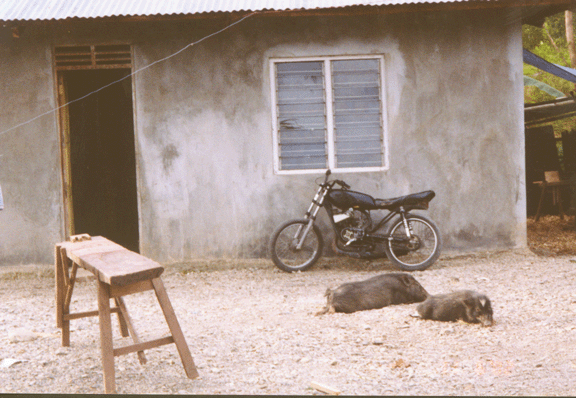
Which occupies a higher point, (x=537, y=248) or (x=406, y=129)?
(x=406, y=129)

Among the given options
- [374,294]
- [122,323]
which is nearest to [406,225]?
[374,294]

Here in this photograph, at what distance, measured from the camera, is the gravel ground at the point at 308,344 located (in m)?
3.10

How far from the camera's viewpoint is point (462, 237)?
6.87 meters

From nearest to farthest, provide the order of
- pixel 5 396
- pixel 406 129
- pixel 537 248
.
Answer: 1. pixel 5 396
2. pixel 406 129
3. pixel 537 248

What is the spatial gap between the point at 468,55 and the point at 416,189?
68.4 inches

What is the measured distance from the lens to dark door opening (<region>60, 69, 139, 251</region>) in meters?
8.30

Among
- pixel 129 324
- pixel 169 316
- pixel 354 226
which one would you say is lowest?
pixel 129 324

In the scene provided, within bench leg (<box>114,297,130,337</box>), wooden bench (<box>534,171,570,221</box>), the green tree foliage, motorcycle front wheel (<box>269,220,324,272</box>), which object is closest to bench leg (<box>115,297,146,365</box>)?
bench leg (<box>114,297,130,337</box>)

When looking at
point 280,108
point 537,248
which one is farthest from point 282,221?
point 537,248

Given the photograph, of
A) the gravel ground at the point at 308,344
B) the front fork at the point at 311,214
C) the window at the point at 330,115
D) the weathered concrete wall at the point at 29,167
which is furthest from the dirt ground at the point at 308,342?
the window at the point at 330,115

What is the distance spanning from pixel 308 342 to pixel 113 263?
4.87ft

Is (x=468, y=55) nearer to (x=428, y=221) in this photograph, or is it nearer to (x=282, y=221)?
(x=428, y=221)

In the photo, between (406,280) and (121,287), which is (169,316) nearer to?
(121,287)

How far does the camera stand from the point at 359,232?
6.41 metres
